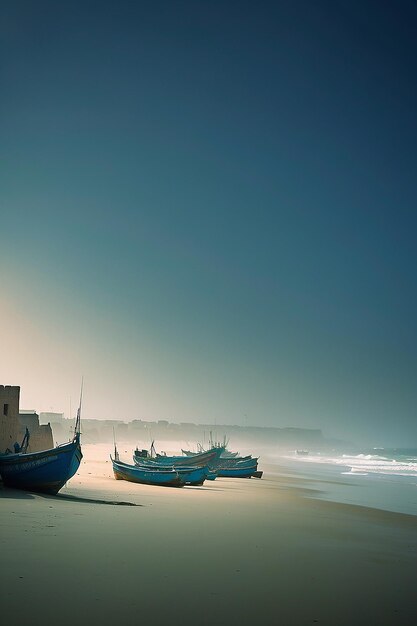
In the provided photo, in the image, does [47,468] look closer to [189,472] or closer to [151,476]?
[151,476]

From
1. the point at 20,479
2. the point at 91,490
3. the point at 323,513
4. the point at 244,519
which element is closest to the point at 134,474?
the point at 91,490

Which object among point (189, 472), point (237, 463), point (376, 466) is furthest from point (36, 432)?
point (376, 466)

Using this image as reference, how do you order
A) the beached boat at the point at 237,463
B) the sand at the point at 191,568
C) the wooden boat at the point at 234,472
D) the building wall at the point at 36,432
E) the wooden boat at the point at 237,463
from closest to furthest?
1. the sand at the point at 191,568
2. the building wall at the point at 36,432
3. the wooden boat at the point at 234,472
4. the wooden boat at the point at 237,463
5. the beached boat at the point at 237,463

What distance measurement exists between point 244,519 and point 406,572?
6.95 metres

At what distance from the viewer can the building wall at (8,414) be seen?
26.4 meters

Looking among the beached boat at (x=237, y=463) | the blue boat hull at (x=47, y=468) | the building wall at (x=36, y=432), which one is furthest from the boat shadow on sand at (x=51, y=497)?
the beached boat at (x=237, y=463)

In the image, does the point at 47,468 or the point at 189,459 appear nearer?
the point at 47,468

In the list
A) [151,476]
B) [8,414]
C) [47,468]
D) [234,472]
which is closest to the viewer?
[47,468]

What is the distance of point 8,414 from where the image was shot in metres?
27.0

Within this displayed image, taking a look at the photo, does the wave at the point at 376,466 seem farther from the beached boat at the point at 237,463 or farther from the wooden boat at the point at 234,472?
the wooden boat at the point at 234,472

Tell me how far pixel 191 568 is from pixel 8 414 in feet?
66.2

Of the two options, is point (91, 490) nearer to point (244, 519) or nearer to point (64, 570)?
point (244, 519)

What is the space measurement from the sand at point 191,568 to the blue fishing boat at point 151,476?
12142mm

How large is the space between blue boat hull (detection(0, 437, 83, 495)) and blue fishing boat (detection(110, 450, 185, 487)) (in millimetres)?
→ 9153
